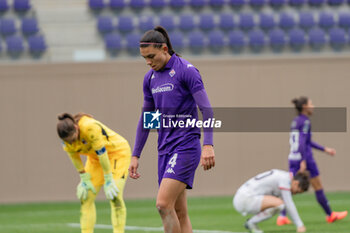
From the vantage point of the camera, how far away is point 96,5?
1797 cm

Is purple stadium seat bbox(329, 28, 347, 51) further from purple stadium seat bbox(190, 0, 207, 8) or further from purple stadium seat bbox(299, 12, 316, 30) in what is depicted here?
purple stadium seat bbox(190, 0, 207, 8)

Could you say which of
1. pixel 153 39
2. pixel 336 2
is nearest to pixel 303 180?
pixel 153 39

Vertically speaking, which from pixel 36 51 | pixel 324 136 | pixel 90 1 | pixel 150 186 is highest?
pixel 90 1

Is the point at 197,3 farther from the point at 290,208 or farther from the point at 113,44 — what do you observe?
the point at 290,208

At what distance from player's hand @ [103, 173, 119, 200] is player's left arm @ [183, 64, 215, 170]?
213 cm

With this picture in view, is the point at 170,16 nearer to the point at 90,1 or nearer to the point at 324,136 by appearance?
the point at 90,1

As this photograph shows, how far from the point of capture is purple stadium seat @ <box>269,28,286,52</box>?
1730cm

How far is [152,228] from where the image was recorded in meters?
9.51

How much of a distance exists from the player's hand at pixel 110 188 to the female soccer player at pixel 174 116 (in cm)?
155

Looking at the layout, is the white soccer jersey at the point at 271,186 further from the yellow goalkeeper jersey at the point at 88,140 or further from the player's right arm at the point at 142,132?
the player's right arm at the point at 142,132

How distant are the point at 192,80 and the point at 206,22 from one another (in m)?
12.4

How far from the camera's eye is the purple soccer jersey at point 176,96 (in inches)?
221

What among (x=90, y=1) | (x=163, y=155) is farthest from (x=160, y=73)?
(x=90, y=1)

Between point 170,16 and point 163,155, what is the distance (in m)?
12.4
